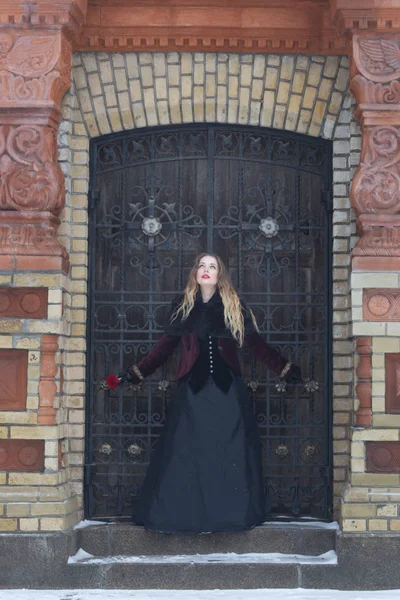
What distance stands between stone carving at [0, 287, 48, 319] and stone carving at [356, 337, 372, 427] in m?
2.05

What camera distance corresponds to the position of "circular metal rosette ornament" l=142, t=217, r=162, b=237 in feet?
24.5

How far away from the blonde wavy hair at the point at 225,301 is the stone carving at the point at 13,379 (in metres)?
Result: 1.03

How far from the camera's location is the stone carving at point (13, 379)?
6832mm

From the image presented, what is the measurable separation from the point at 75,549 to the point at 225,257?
2.23m

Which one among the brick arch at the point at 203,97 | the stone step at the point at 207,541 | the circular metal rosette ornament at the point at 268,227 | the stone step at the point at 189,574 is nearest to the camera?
the stone step at the point at 189,574

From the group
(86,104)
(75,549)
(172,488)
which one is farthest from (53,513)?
(86,104)

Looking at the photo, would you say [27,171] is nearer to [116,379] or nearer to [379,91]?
[116,379]

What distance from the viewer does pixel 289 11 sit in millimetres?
7168

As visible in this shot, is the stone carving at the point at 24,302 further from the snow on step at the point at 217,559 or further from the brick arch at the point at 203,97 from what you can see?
the snow on step at the point at 217,559

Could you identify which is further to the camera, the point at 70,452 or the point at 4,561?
the point at 70,452

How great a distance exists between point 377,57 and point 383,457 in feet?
8.38

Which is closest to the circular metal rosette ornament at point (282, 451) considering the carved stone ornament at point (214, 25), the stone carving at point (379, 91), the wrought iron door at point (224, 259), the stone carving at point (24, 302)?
the wrought iron door at point (224, 259)
